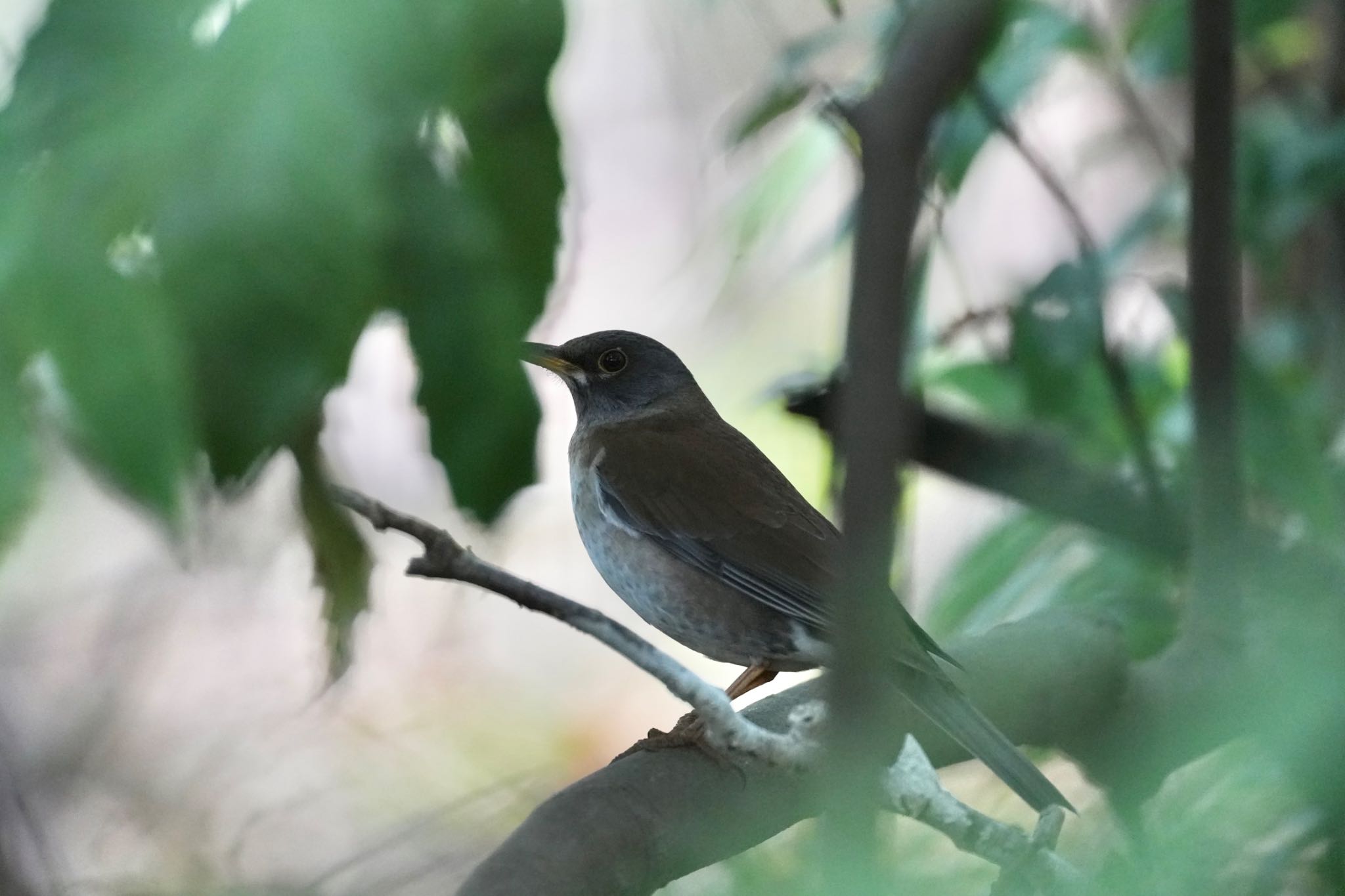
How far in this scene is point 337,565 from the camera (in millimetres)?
1431

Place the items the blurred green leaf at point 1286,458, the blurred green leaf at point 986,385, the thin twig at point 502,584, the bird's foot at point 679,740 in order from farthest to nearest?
the blurred green leaf at point 986,385 → the blurred green leaf at point 1286,458 → the bird's foot at point 679,740 → the thin twig at point 502,584

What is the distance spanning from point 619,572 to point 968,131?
1040 millimetres

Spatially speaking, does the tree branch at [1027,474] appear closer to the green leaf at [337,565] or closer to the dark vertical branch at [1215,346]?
the dark vertical branch at [1215,346]

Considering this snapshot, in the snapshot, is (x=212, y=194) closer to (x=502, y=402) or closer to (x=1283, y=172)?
(x=502, y=402)

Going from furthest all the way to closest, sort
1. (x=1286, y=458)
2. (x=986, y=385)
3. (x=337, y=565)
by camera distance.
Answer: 1. (x=986, y=385)
2. (x=1286, y=458)
3. (x=337, y=565)

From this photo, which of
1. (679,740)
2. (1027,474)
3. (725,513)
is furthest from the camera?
(725,513)

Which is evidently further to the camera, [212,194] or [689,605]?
[689,605]

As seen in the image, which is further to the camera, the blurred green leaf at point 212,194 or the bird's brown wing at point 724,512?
the bird's brown wing at point 724,512

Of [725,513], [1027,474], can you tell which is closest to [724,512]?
[725,513]

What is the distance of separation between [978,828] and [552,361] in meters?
1.75

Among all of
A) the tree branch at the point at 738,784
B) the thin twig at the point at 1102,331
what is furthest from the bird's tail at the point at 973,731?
the thin twig at the point at 1102,331

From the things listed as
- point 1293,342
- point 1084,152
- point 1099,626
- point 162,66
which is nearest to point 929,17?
point 162,66

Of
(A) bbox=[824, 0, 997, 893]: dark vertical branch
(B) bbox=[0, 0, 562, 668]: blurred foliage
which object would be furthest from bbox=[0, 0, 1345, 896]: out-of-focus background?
(A) bbox=[824, 0, 997, 893]: dark vertical branch

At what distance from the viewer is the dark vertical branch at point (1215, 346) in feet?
7.01
